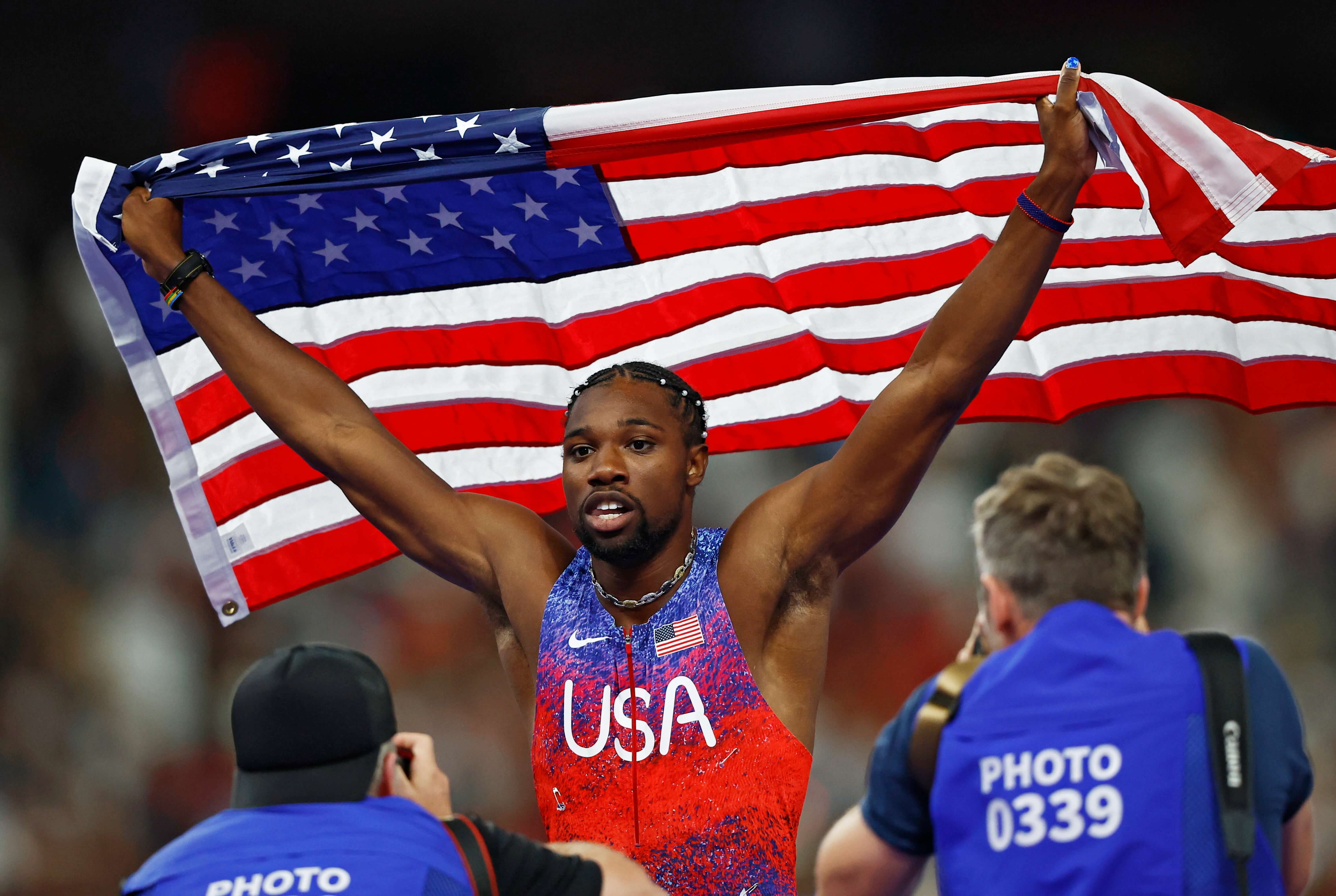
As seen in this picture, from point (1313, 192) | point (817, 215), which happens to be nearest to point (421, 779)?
point (817, 215)

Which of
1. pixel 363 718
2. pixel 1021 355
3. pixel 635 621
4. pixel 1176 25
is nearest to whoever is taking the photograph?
pixel 363 718

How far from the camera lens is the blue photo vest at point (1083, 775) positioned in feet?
7.35

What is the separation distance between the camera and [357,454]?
3992 millimetres

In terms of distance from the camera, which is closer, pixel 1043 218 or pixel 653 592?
pixel 1043 218

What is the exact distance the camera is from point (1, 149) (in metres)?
8.64

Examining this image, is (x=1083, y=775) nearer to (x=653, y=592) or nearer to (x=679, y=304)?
(x=653, y=592)

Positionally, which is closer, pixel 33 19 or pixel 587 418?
pixel 587 418

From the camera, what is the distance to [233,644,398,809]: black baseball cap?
98.3 inches

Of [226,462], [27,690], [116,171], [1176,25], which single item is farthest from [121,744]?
[1176,25]

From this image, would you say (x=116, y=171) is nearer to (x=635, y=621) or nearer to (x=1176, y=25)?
(x=635, y=621)

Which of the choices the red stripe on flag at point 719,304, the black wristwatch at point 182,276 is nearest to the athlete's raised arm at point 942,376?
the red stripe on flag at point 719,304

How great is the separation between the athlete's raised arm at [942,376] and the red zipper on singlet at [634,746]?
0.49 m

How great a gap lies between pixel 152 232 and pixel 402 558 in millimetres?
4167

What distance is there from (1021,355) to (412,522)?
7.42 ft
